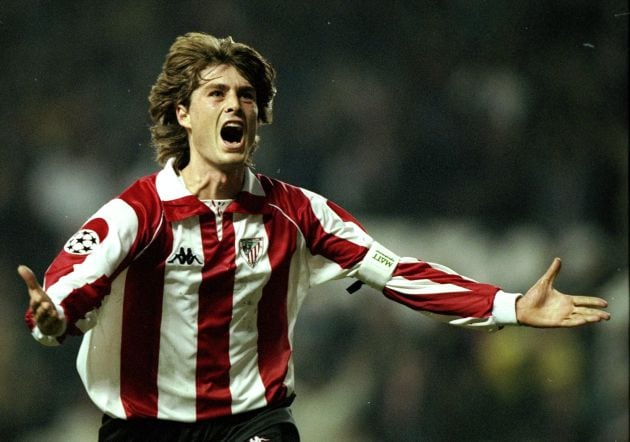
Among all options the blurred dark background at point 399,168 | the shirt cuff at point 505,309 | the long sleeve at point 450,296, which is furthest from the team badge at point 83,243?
the blurred dark background at point 399,168

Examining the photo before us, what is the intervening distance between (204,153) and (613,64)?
3176 mm

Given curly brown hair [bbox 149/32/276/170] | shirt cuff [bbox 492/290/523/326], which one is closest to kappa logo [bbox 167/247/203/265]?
curly brown hair [bbox 149/32/276/170]

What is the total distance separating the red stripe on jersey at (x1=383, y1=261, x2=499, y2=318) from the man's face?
579 mm

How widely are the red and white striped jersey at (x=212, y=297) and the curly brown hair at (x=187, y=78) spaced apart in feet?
0.69

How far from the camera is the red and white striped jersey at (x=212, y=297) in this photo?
2.62m

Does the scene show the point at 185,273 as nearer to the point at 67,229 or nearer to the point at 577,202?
the point at 67,229

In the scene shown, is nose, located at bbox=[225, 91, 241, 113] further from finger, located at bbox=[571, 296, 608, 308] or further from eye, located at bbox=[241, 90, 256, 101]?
finger, located at bbox=[571, 296, 608, 308]

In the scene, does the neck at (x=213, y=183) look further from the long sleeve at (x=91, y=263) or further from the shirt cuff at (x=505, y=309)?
the shirt cuff at (x=505, y=309)

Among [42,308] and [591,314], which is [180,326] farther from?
[591,314]

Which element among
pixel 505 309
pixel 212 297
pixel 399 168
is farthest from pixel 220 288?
pixel 399 168

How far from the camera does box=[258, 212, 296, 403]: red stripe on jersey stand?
2.73 m

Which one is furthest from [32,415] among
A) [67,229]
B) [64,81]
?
[64,81]

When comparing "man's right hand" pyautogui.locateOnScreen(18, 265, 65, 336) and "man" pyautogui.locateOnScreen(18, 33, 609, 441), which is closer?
"man's right hand" pyautogui.locateOnScreen(18, 265, 65, 336)

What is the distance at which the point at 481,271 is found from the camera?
4875 mm
